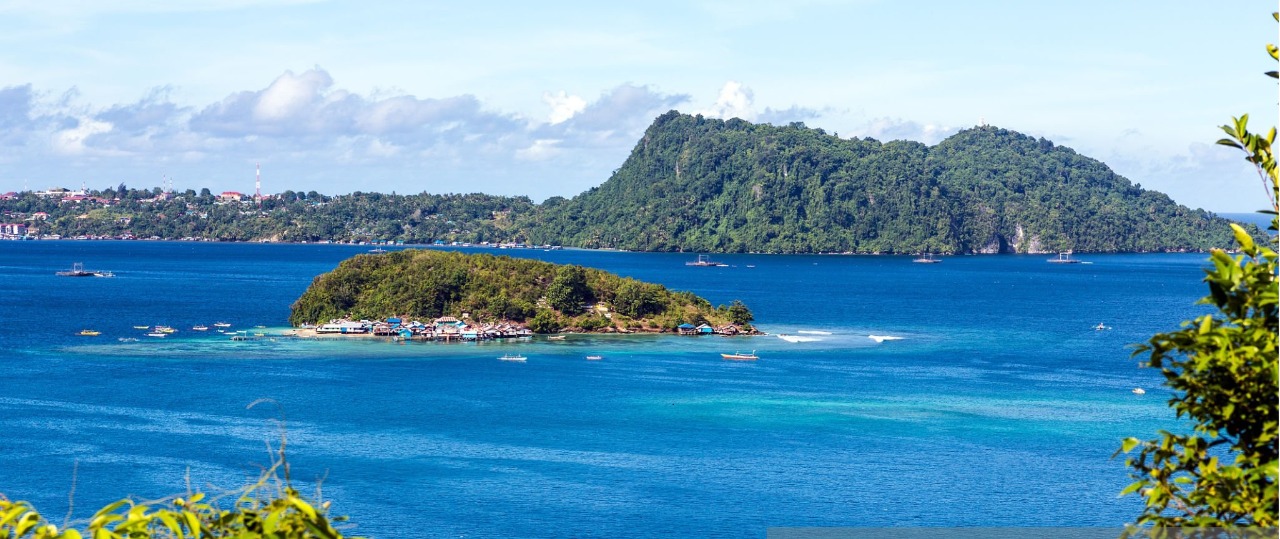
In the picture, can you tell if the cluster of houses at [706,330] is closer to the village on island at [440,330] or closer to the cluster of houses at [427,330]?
the village on island at [440,330]

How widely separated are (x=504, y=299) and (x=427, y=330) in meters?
6.73

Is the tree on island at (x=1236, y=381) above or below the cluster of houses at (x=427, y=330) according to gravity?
above

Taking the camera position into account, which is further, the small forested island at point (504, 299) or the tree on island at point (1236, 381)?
the small forested island at point (504, 299)

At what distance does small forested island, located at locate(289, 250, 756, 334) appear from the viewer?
105m

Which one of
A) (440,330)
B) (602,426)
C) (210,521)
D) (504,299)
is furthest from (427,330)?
(210,521)

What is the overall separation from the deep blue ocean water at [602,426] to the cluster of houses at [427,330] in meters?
4.11

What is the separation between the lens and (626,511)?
46.0m

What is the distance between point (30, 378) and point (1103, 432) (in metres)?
57.4

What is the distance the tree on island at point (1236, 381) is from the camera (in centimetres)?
990

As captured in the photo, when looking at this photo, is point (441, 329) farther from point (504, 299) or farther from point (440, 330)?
point (504, 299)

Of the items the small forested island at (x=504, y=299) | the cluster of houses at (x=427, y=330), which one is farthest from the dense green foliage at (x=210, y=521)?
the small forested island at (x=504, y=299)

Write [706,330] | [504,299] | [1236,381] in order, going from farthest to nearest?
[504,299] < [706,330] < [1236,381]

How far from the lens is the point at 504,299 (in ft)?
343

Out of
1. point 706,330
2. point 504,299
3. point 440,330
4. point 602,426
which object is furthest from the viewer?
point 504,299
